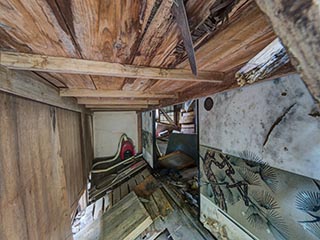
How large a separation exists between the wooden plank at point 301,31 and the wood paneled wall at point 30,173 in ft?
4.33

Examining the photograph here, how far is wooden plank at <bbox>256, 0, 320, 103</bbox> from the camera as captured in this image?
11.0 inches

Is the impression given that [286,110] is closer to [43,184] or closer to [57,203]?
[43,184]

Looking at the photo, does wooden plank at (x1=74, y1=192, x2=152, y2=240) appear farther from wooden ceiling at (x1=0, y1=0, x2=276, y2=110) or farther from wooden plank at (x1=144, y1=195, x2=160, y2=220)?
wooden ceiling at (x1=0, y1=0, x2=276, y2=110)

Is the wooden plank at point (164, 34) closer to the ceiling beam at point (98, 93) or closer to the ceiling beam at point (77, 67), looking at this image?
the ceiling beam at point (77, 67)

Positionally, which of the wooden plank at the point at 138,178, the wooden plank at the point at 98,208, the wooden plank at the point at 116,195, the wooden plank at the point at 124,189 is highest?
the wooden plank at the point at 138,178

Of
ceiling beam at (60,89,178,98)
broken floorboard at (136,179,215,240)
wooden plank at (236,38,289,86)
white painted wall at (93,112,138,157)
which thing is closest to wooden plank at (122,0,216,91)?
wooden plank at (236,38,289,86)

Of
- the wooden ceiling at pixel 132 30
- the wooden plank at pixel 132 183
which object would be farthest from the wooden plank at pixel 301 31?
the wooden plank at pixel 132 183

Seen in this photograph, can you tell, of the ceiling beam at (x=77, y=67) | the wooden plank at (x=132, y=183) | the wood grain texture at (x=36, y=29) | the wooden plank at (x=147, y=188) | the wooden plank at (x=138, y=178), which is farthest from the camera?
the wooden plank at (x=138, y=178)

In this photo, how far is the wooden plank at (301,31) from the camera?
0.28m

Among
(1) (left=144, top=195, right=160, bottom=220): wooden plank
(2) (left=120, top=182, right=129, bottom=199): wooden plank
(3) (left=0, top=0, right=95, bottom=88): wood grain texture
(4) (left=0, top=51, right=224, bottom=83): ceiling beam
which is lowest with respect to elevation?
(2) (left=120, top=182, right=129, bottom=199): wooden plank

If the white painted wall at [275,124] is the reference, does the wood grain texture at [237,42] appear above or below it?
above

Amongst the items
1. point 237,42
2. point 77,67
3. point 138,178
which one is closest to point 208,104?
point 237,42

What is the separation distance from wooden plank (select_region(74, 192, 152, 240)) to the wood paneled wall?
2.23 ft

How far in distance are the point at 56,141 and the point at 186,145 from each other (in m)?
3.37
